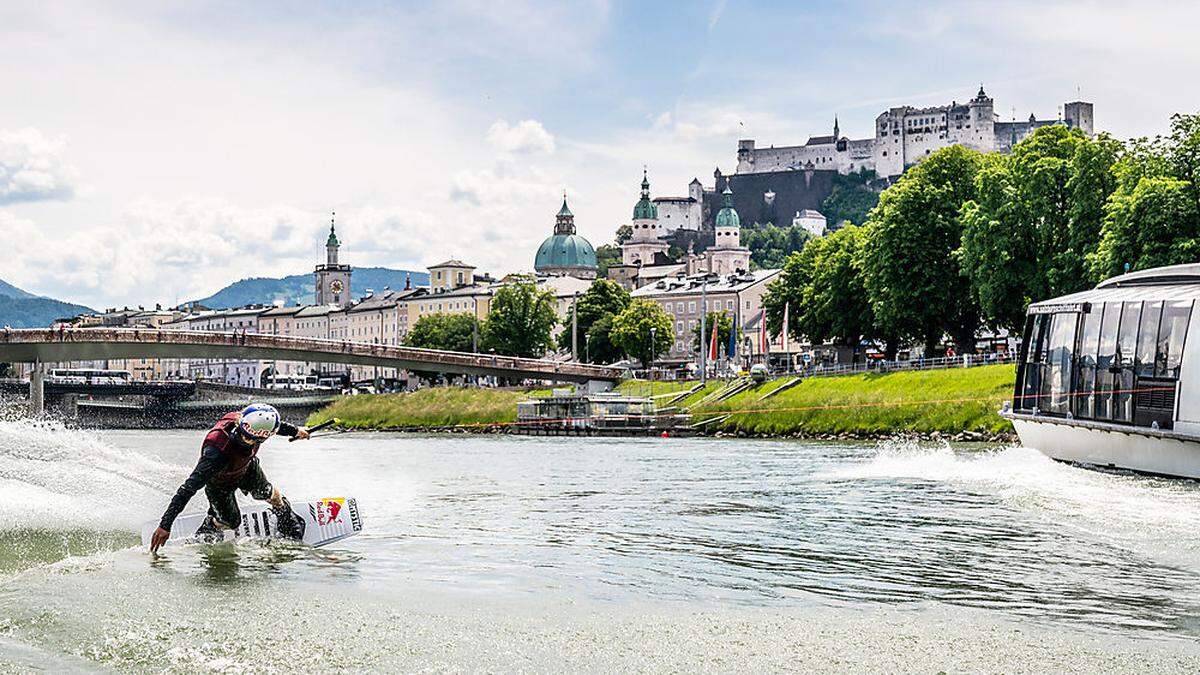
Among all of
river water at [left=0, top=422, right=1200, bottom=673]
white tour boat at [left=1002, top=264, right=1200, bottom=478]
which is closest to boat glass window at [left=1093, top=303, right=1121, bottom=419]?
white tour boat at [left=1002, top=264, right=1200, bottom=478]

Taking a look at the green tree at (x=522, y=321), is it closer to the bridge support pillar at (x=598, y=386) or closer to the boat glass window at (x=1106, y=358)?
the bridge support pillar at (x=598, y=386)

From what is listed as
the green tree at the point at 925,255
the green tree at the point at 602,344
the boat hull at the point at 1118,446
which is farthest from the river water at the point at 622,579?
the green tree at the point at 602,344

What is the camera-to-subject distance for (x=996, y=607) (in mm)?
16906

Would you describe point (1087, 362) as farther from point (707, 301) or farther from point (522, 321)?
point (707, 301)

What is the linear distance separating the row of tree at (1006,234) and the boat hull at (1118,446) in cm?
1259

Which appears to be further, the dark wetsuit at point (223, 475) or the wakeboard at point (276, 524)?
the wakeboard at point (276, 524)

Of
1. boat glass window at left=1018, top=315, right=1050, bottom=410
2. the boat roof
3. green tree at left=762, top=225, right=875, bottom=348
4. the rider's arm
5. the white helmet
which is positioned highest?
green tree at left=762, top=225, right=875, bottom=348

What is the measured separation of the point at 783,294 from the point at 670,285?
278 ft

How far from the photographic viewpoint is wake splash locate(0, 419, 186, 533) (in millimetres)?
23609

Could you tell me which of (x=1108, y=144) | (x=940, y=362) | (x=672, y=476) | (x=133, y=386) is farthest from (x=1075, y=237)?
(x=133, y=386)

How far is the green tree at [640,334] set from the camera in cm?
13438

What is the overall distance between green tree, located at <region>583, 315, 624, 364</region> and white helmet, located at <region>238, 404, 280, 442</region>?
395 ft

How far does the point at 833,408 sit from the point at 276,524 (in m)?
52.4

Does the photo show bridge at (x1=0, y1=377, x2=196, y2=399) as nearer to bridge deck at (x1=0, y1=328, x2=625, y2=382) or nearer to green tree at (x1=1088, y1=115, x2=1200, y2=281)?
bridge deck at (x1=0, y1=328, x2=625, y2=382)
